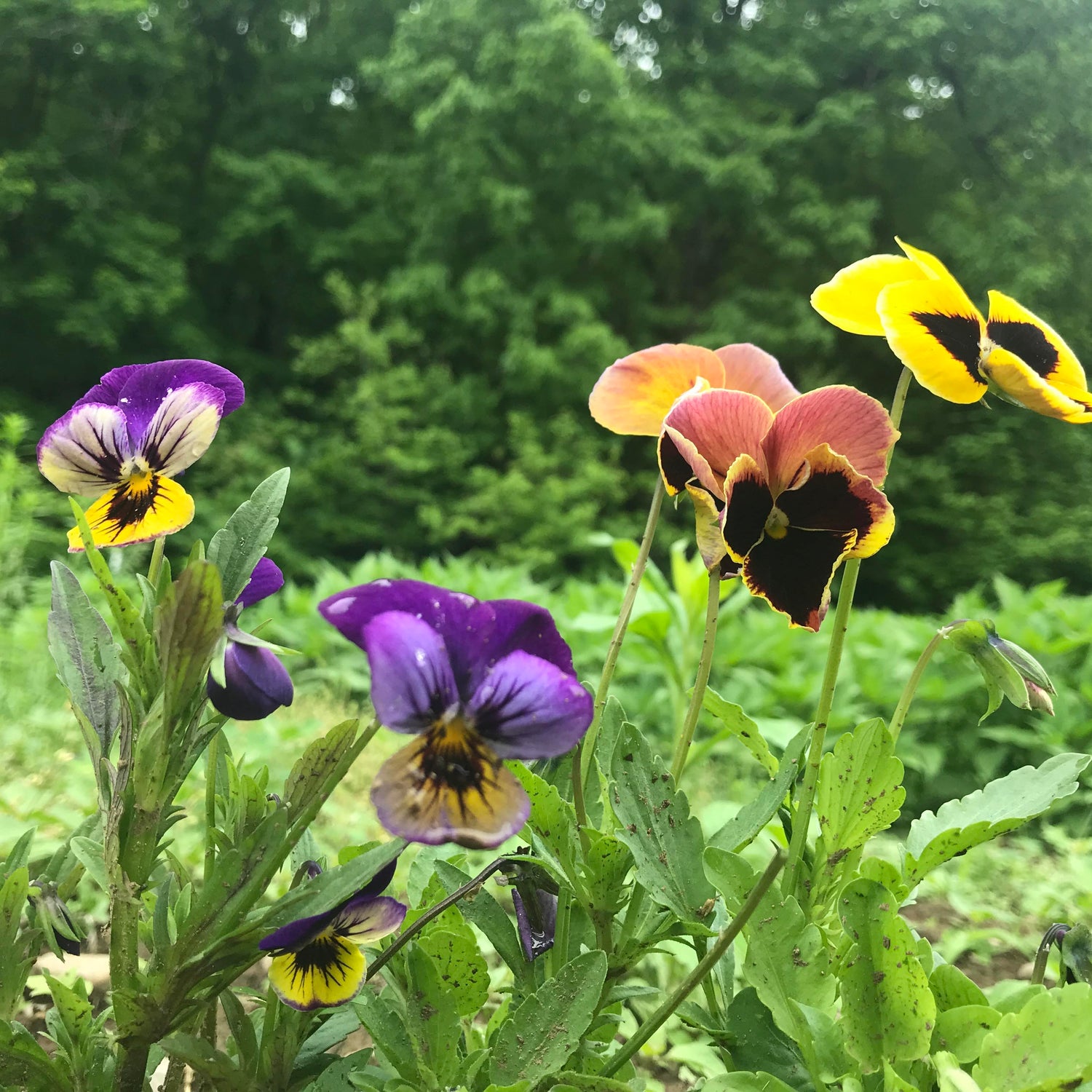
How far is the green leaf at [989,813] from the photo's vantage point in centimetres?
59

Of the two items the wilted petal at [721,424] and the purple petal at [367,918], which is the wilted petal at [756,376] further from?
the purple petal at [367,918]

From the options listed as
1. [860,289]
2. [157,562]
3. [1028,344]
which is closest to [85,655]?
[157,562]

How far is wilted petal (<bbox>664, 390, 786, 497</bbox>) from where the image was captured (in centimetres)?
56

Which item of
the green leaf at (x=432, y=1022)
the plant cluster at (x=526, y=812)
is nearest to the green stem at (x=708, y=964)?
the plant cluster at (x=526, y=812)

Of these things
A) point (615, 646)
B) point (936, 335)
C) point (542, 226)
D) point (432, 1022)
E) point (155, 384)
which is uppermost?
point (542, 226)

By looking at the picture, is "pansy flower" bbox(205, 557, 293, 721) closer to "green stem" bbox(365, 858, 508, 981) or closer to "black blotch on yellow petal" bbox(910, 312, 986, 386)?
"green stem" bbox(365, 858, 508, 981)

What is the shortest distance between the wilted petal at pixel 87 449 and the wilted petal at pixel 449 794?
279 mm

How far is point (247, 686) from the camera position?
1.58 feet

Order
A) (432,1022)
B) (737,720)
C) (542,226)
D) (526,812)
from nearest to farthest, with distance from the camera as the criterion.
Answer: (526,812) → (432,1022) → (737,720) → (542,226)

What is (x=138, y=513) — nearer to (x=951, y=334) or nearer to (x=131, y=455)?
(x=131, y=455)

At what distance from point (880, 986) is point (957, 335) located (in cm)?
41

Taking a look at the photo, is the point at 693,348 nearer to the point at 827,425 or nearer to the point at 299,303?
the point at 827,425

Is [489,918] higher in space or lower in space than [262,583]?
lower

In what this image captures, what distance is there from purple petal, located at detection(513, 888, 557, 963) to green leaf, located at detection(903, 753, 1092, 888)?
0.26 meters
